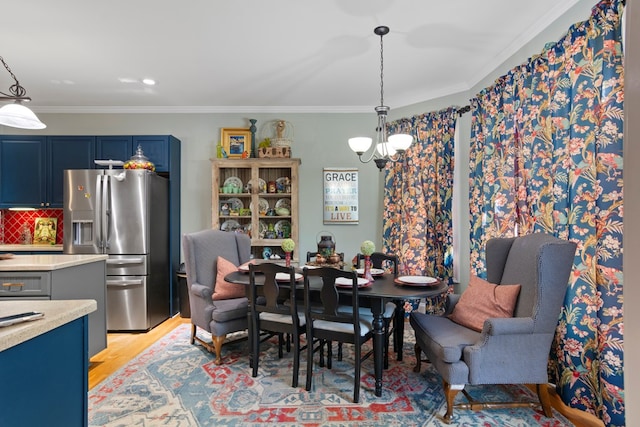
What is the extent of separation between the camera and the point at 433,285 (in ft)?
8.43

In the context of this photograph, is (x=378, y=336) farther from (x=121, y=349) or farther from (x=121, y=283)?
(x=121, y=283)

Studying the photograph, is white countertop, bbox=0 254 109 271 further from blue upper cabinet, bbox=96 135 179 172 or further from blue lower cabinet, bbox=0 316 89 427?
blue upper cabinet, bbox=96 135 179 172

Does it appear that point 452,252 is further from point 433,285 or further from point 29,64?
point 29,64

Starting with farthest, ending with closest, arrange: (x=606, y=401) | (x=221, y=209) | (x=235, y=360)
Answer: (x=221, y=209)
(x=235, y=360)
(x=606, y=401)

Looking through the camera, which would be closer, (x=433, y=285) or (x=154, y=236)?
(x=433, y=285)

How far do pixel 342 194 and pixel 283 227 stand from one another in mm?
898

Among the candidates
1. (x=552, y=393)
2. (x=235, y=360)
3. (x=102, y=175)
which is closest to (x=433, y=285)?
(x=552, y=393)

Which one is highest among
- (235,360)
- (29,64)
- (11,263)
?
(29,64)

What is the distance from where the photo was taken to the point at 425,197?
4.04 m

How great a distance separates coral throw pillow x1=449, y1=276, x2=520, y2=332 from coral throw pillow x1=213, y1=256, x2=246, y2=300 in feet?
6.30

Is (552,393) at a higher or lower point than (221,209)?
lower

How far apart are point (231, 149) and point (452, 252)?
3.03m

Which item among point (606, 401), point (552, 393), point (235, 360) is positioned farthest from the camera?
point (235, 360)

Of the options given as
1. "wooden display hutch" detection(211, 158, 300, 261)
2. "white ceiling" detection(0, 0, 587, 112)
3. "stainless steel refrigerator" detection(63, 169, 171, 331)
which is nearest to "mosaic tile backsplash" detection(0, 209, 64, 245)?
"stainless steel refrigerator" detection(63, 169, 171, 331)
